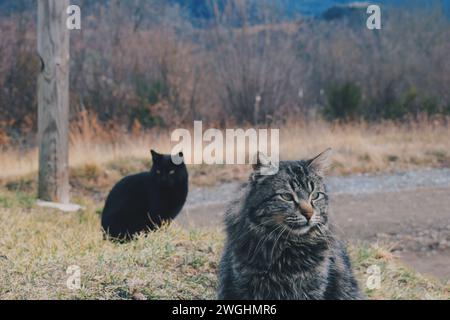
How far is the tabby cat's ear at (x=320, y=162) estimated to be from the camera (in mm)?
3357

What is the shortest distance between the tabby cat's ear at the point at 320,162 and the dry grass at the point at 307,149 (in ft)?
28.2

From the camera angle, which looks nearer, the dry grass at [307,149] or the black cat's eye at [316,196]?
the black cat's eye at [316,196]

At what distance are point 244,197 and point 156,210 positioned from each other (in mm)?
2795

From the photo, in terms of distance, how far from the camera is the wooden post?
853 cm

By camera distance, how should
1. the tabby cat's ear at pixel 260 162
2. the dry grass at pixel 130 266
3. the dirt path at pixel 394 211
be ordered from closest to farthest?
the tabby cat's ear at pixel 260 162
the dry grass at pixel 130 266
the dirt path at pixel 394 211

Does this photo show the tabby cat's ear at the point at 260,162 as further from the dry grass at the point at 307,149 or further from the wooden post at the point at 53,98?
the dry grass at the point at 307,149

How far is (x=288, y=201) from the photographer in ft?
10.3

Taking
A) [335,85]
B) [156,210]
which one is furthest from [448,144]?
[156,210]

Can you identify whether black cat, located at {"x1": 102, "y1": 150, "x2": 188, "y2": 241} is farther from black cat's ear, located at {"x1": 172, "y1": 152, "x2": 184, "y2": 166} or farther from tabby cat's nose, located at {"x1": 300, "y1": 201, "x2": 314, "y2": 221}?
tabby cat's nose, located at {"x1": 300, "y1": 201, "x2": 314, "y2": 221}

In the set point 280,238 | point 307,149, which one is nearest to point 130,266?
point 280,238

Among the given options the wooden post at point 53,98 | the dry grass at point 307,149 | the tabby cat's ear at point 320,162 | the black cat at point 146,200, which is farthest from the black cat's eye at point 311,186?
the dry grass at point 307,149

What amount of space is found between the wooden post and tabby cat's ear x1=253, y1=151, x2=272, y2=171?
6.00 meters

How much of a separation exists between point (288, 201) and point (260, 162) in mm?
226
